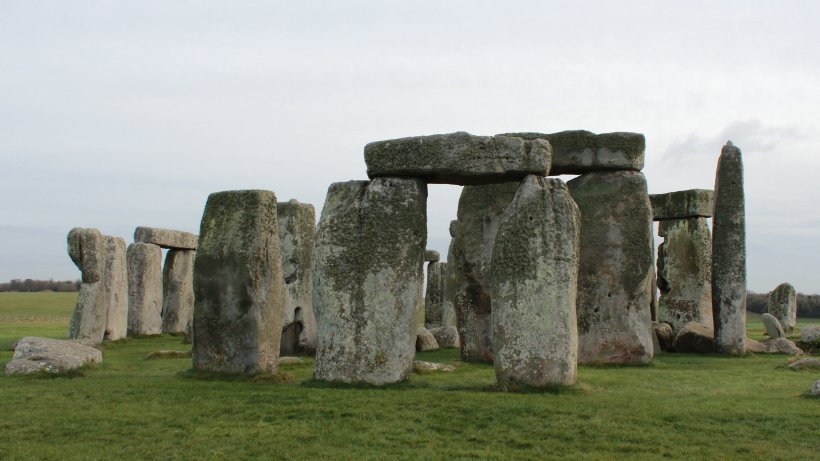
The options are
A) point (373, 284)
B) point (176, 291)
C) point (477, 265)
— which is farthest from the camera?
point (176, 291)

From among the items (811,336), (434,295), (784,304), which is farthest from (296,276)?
(784,304)

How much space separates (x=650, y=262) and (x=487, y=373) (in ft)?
14.9

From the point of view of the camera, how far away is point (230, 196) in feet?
42.0

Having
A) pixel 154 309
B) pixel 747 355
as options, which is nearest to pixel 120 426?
pixel 747 355

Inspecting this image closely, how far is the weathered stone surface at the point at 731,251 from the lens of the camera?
57.6ft

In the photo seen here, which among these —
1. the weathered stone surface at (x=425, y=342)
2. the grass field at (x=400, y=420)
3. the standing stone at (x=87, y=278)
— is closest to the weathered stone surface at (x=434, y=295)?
the weathered stone surface at (x=425, y=342)

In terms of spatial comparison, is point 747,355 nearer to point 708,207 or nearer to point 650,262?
point 650,262

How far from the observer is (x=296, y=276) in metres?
17.4

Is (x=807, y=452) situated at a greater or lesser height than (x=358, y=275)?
lesser

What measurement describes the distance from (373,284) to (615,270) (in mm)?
6513

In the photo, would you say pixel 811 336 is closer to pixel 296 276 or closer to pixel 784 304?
pixel 784 304

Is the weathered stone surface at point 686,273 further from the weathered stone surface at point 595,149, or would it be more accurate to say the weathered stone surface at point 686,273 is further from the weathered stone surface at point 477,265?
the weathered stone surface at point 477,265

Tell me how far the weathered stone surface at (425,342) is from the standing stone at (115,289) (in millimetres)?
8665

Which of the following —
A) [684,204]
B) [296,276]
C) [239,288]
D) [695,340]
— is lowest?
[695,340]
